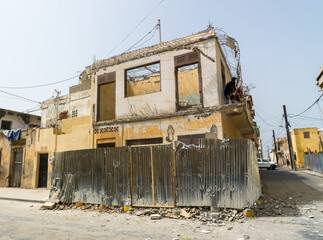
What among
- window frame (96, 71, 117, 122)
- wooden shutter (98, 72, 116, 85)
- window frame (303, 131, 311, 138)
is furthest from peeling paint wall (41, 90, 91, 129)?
window frame (303, 131, 311, 138)

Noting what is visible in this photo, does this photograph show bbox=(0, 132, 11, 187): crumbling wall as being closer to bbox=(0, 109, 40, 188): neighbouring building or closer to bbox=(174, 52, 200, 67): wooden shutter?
bbox=(0, 109, 40, 188): neighbouring building

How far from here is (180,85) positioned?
12258mm

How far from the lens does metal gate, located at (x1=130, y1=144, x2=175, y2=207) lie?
21.8ft

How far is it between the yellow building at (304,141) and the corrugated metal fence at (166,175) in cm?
3420

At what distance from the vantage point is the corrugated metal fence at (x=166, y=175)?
5.97 meters

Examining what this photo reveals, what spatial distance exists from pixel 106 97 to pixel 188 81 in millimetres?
5301

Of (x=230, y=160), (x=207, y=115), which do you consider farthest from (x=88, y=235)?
(x=207, y=115)

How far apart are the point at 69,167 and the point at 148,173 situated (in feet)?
11.7

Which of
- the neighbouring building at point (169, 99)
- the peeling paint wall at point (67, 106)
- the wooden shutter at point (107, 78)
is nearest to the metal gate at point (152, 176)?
the neighbouring building at point (169, 99)

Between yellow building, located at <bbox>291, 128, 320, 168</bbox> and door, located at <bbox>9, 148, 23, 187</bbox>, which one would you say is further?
yellow building, located at <bbox>291, 128, 320, 168</bbox>

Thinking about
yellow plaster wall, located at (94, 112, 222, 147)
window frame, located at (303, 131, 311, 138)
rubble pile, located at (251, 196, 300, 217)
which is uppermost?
window frame, located at (303, 131, 311, 138)

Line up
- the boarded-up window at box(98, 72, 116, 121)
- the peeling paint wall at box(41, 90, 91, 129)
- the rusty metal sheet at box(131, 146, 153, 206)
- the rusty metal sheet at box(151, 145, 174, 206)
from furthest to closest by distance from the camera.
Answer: the peeling paint wall at box(41, 90, 91, 129)
the boarded-up window at box(98, 72, 116, 121)
the rusty metal sheet at box(131, 146, 153, 206)
the rusty metal sheet at box(151, 145, 174, 206)

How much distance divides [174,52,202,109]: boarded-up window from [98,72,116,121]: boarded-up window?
161 inches

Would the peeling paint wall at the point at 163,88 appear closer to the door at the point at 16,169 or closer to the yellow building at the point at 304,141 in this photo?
the door at the point at 16,169
